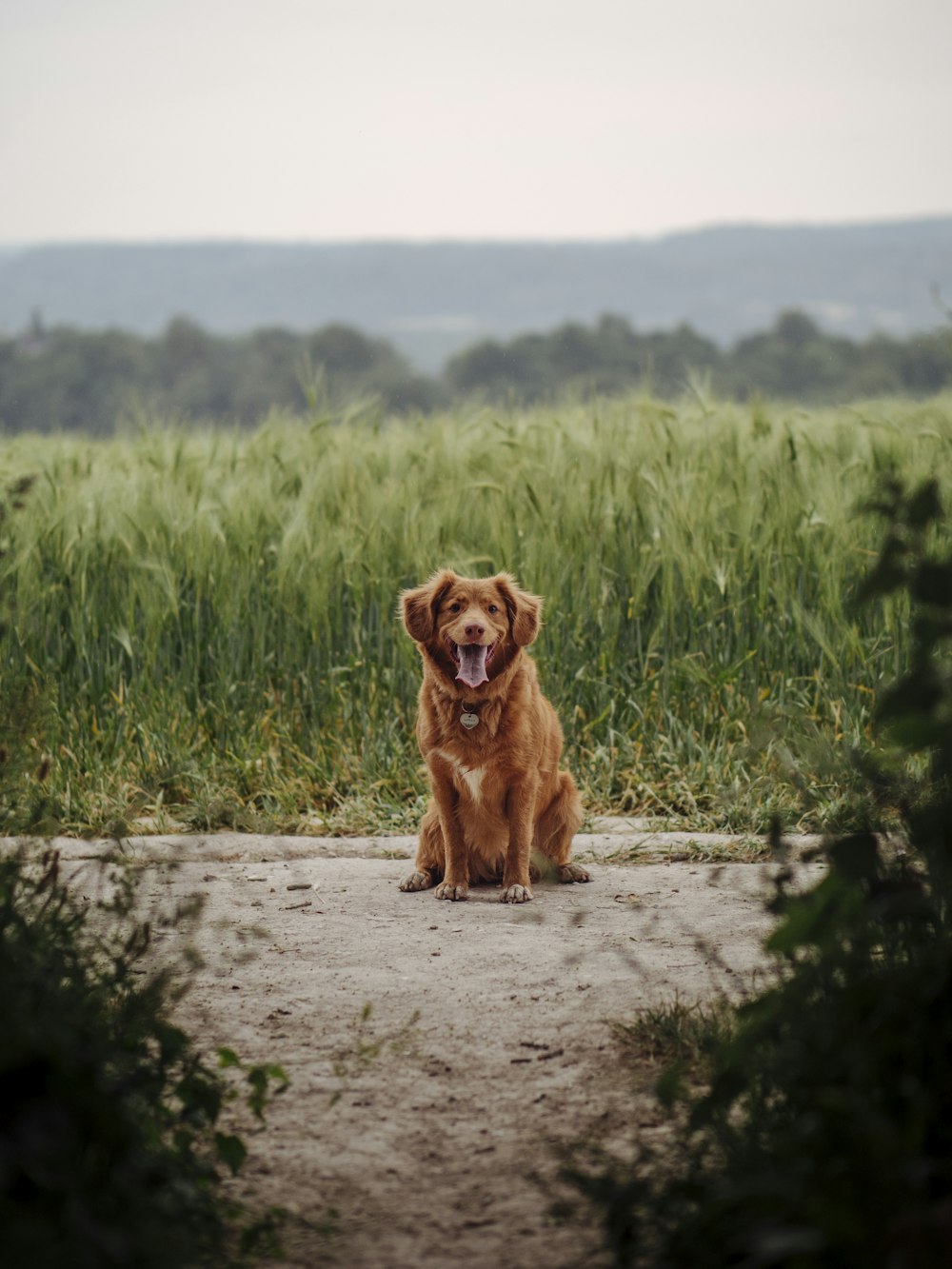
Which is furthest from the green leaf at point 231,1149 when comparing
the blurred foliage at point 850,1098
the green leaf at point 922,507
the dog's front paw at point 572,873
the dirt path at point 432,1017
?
the dog's front paw at point 572,873

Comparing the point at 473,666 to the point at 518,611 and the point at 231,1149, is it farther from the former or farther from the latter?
the point at 231,1149

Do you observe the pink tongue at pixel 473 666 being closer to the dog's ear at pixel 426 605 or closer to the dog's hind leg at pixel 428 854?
the dog's ear at pixel 426 605

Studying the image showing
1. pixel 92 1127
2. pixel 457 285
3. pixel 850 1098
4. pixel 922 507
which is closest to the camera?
pixel 850 1098

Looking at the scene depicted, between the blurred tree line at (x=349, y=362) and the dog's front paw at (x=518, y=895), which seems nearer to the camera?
the dog's front paw at (x=518, y=895)

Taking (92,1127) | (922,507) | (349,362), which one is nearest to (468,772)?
(92,1127)

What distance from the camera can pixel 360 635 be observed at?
21.3 feet

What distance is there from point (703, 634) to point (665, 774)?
80 centimetres

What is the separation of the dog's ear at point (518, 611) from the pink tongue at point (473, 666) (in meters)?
0.15

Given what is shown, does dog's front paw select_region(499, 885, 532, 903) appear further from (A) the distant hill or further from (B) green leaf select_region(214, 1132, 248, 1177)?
(A) the distant hill

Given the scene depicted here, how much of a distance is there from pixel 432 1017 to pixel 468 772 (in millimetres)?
1266

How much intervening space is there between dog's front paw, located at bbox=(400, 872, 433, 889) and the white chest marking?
0.40m

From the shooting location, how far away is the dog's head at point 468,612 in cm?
462

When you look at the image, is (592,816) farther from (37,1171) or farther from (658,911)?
(37,1171)

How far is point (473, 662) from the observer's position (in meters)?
4.62
